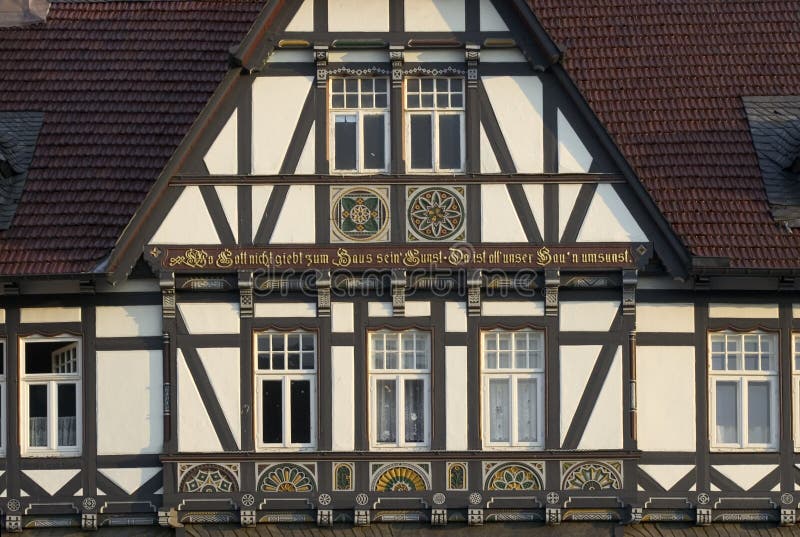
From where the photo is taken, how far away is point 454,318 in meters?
23.8

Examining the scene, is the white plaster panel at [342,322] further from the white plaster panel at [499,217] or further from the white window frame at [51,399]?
the white window frame at [51,399]

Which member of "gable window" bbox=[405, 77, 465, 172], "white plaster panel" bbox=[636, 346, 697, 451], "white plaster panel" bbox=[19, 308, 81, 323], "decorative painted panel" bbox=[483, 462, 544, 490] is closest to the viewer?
"decorative painted panel" bbox=[483, 462, 544, 490]

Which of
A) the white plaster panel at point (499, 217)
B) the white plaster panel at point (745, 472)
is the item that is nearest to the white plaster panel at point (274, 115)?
the white plaster panel at point (499, 217)

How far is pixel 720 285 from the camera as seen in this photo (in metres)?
24.0

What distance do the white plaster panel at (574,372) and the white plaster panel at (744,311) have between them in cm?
168

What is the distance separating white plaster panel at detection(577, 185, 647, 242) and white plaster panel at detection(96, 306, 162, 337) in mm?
5812

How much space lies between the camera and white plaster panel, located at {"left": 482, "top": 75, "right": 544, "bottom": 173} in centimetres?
2384

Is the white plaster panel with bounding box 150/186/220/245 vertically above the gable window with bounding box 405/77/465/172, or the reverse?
the gable window with bounding box 405/77/465/172

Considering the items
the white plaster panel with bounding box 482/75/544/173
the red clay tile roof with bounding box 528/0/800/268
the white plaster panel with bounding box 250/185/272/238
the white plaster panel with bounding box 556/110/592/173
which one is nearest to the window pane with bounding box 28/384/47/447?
the white plaster panel with bounding box 250/185/272/238

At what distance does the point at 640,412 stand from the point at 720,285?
2039 mm

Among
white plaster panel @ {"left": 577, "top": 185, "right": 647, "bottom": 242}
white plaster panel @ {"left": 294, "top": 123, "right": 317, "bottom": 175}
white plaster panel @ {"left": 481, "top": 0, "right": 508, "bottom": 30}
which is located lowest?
white plaster panel @ {"left": 577, "top": 185, "right": 647, "bottom": 242}

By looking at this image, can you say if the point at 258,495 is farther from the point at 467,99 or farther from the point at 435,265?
the point at 467,99

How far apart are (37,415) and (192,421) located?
2.24m

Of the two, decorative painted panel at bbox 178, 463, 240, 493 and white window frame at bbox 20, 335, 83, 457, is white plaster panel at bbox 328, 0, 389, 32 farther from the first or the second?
decorative painted panel at bbox 178, 463, 240, 493
